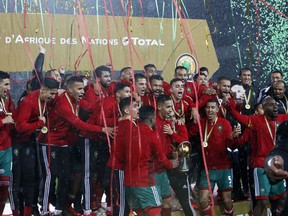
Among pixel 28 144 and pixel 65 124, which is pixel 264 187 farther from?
pixel 28 144

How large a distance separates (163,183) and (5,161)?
144 cm

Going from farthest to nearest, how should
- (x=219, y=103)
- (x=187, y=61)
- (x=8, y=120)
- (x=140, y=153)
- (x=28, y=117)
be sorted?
1. (x=187, y=61)
2. (x=219, y=103)
3. (x=28, y=117)
4. (x=8, y=120)
5. (x=140, y=153)

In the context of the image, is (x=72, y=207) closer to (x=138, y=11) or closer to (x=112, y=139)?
(x=112, y=139)

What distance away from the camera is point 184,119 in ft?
21.1

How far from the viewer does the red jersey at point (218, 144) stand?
650cm

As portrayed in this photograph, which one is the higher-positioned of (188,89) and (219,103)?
(188,89)

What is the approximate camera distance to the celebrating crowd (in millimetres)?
5707

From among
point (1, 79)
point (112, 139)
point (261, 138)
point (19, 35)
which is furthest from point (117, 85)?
point (19, 35)

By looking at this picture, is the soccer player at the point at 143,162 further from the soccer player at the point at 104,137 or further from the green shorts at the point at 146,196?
the soccer player at the point at 104,137

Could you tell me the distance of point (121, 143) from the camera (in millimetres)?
5457

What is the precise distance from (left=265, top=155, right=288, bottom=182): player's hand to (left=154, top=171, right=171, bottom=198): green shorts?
2.34 m

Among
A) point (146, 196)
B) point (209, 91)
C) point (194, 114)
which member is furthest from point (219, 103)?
point (146, 196)

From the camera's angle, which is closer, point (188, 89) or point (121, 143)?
point (121, 143)

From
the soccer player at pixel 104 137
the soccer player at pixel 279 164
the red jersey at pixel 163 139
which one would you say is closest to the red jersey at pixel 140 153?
the red jersey at pixel 163 139
